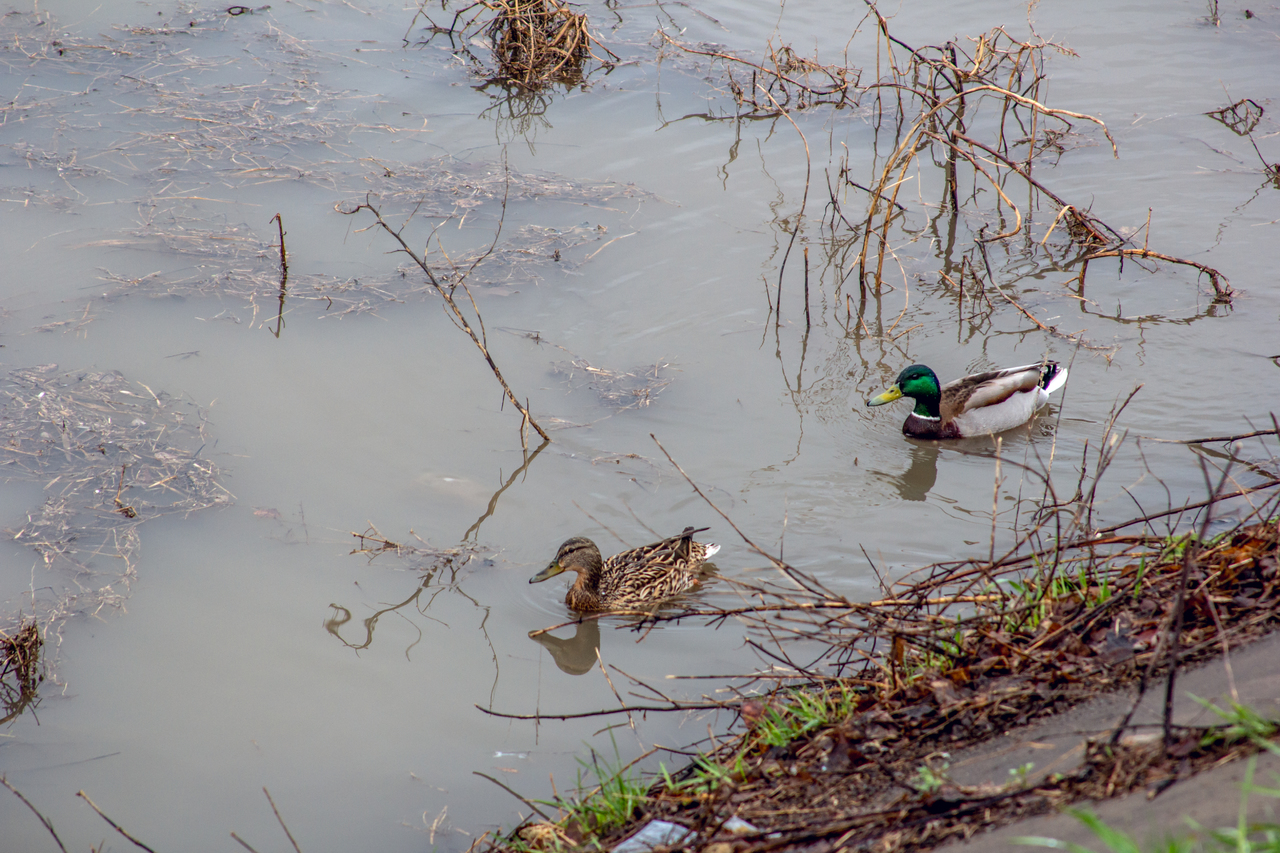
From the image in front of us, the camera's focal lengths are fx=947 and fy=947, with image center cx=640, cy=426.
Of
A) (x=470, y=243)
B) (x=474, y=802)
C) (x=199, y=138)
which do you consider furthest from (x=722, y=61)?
(x=474, y=802)

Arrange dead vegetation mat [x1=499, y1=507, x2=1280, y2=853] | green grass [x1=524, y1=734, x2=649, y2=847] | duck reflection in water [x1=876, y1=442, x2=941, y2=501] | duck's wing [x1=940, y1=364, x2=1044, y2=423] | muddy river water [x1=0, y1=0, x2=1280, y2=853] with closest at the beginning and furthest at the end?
dead vegetation mat [x1=499, y1=507, x2=1280, y2=853]
green grass [x1=524, y1=734, x2=649, y2=847]
muddy river water [x1=0, y1=0, x2=1280, y2=853]
duck reflection in water [x1=876, y1=442, x2=941, y2=501]
duck's wing [x1=940, y1=364, x2=1044, y2=423]

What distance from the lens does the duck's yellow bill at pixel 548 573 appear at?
5.19 m

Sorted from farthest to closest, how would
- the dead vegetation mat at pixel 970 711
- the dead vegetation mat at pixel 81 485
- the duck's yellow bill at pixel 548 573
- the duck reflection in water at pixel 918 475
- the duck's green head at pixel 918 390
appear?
the duck's green head at pixel 918 390 → the duck reflection in water at pixel 918 475 → the duck's yellow bill at pixel 548 573 → the dead vegetation mat at pixel 81 485 → the dead vegetation mat at pixel 970 711

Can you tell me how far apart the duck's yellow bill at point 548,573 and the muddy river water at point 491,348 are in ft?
0.61

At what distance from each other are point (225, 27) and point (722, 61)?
6.22 m

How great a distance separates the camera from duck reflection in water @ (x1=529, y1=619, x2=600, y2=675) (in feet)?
16.1

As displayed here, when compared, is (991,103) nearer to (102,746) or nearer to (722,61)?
(722,61)

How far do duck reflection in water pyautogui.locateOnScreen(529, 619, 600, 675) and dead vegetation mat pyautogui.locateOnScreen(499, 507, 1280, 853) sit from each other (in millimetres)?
1291

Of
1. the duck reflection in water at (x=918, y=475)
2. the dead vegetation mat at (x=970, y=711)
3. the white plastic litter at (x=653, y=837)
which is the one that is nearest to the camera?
the dead vegetation mat at (x=970, y=711)

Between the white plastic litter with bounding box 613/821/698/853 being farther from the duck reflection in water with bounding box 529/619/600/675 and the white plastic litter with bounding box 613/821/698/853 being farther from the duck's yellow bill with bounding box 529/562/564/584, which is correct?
the duck's yellow bill with bounding box 529/562/564/584

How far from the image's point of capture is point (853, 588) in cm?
518

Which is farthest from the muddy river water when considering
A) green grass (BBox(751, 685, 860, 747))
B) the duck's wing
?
green grass (BBox(751, 685, 860, 747))

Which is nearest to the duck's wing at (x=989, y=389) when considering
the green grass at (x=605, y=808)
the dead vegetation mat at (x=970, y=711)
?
the dead vegetation mat at (x=970, y=711)

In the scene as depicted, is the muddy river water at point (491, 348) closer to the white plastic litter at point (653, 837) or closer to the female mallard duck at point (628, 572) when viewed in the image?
the female mallard duck at point (628, 572)
